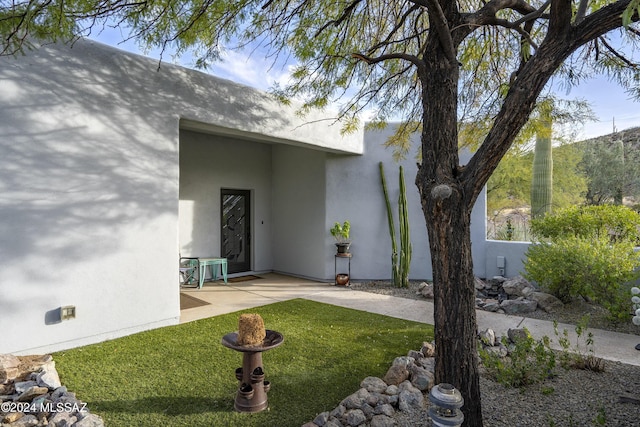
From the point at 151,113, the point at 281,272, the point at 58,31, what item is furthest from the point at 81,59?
the point at 281,272

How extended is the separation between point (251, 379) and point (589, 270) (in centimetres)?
513

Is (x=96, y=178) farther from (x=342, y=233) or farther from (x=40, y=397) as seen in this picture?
(x=342, y=233)

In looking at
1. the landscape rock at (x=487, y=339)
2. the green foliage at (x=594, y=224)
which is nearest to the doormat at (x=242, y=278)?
the landscape rock at (x=487, y=339)

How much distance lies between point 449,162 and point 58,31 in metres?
3.36

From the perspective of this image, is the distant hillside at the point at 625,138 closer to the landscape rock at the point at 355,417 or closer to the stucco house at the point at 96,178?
the stucco house at the point at 96,178

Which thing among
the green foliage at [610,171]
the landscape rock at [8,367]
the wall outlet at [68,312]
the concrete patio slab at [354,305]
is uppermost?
the green foliage at [610,171]

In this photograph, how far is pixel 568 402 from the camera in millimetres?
2812

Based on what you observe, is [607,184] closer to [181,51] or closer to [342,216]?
[342,216]

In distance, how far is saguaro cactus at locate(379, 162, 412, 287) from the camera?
7746mm

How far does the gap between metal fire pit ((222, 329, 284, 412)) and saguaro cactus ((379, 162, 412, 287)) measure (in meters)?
5.16

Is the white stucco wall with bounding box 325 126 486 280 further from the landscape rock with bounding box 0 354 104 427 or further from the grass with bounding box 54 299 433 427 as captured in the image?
the landscape rock with bounding box 0 354 104 427

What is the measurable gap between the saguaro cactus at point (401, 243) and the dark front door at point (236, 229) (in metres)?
3.51

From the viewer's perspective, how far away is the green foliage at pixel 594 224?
21.5 ft

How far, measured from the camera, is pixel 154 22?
378 centimetres
